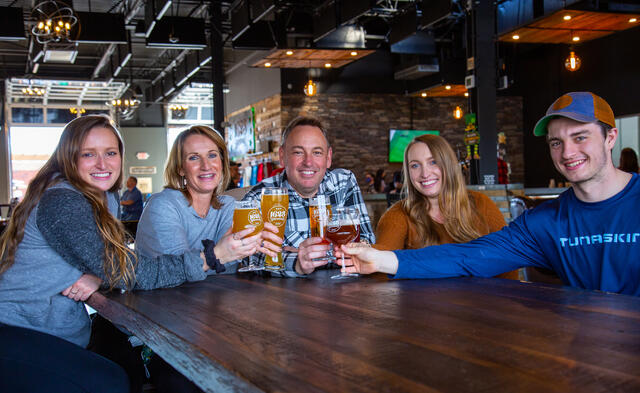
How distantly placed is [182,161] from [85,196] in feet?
1.83

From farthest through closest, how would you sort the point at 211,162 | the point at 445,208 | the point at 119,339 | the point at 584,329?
the point at 445,208 < the point at 211,162 < the point at 119,339 < the point at 584,329

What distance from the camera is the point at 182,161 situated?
7.42 feet

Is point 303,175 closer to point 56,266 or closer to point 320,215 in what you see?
point 320,215

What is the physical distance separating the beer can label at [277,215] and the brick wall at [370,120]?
1048 cm

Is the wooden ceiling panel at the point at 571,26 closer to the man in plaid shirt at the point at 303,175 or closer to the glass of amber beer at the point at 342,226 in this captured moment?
the man in plaid shirt at the point at 303,175

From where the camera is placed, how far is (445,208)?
2.52m

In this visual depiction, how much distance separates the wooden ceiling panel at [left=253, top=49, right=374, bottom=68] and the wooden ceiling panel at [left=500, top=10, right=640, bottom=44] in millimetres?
2672

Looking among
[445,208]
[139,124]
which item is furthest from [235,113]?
[445,208]

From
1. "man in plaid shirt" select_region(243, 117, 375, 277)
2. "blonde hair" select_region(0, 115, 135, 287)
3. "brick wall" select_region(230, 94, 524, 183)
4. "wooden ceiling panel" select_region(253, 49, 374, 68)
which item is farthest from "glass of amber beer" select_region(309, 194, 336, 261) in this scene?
"brick wall" select_region(230, 94, 524, 183)

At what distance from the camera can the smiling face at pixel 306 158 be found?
2.50 m

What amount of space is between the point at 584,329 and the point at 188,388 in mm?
1183

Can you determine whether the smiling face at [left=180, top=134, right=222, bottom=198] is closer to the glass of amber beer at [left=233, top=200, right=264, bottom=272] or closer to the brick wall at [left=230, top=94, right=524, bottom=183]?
the glass of amber beer at [left=233, top=200, right=264, bottom=272]

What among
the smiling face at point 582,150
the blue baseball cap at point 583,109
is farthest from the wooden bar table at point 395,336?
the blue baseball cap at point 583,109

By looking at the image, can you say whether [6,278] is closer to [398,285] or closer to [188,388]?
[188,388]
